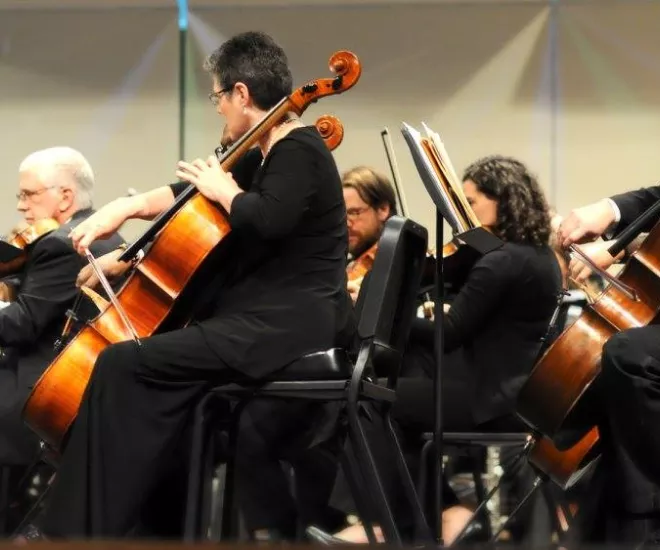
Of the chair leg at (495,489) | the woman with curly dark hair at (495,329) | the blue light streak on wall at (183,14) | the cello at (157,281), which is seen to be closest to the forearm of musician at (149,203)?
the cello at (157,281)

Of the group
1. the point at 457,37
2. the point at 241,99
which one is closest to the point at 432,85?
the point at 457,37

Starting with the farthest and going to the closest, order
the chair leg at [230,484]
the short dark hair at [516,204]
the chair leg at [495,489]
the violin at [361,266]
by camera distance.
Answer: the violin at [361,266], the short dark hair at [516,204], the chair leg at [495,489], the chair leg at [230,484]

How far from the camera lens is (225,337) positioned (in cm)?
230

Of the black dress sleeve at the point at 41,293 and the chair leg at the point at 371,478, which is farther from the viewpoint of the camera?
the black dress sleeve at the point at 41,293

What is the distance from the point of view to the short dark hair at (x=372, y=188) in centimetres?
365

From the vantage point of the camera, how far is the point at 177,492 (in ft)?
8.48

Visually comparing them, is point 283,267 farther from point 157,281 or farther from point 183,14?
point 183,14

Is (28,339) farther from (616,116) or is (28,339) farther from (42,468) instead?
(616,116)

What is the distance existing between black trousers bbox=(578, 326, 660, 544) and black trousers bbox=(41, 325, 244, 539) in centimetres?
71

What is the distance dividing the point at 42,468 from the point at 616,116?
2.99 metres

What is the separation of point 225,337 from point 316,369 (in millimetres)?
187

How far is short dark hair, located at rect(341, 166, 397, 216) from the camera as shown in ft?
12.0

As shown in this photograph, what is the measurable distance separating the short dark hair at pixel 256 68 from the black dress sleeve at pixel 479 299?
78cm

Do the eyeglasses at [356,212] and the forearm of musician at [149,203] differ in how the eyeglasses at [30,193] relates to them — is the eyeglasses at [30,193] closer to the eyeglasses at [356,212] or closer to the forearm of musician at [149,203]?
the eyeglasses at [356,212]
